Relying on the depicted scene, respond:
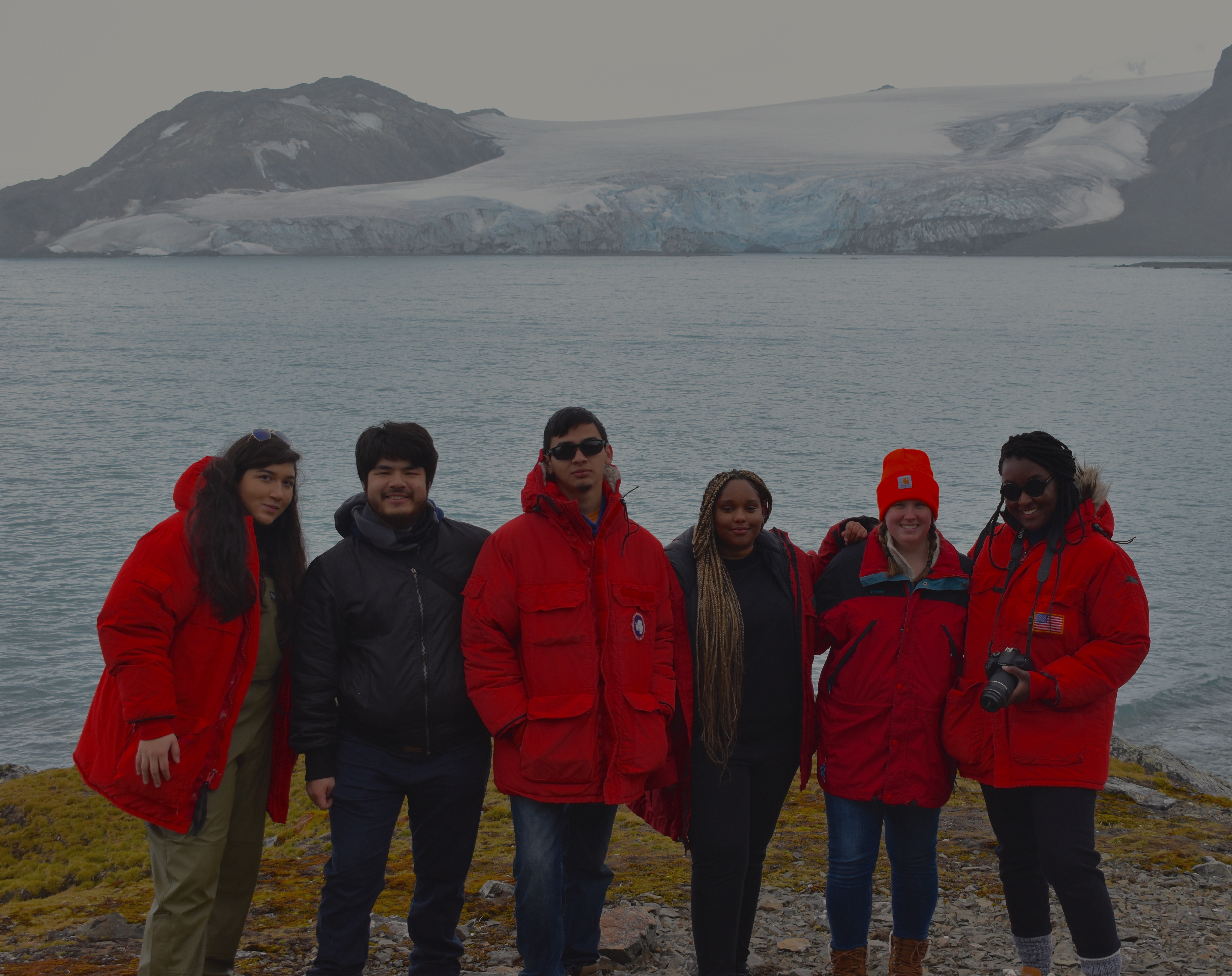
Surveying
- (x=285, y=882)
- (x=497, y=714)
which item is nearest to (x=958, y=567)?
(x=497, y=714)

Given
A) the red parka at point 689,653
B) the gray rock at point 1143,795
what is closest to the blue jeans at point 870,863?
the red parka at point 689,653

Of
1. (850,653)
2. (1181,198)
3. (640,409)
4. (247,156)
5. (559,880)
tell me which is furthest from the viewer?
(247,156)

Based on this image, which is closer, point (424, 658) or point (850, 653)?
point (424, 658)

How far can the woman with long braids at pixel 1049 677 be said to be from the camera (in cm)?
309

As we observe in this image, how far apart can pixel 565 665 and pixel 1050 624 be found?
154 centimetres

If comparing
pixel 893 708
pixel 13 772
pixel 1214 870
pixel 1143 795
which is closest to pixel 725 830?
pixel 893 708

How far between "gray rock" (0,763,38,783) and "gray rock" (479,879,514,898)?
17.8ft

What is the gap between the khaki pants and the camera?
303 centimetres

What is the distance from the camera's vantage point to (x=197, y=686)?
305cm

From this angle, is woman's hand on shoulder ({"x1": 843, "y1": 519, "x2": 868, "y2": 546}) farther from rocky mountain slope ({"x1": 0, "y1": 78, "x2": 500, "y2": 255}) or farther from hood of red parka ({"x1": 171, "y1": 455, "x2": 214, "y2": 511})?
rocky mountain slope ({"x1": 0, "y1": 78, "x2": 500, "y2": 255})

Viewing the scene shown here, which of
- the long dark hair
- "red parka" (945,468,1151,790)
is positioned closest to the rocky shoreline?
"red parka" (945,468,1151,790)

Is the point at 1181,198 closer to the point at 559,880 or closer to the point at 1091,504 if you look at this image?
the point at 1091,504

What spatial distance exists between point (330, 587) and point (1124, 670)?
250 cm

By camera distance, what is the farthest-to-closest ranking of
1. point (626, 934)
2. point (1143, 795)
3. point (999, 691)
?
point (1143, 795)
point (626, 934)
point (999, 691)
